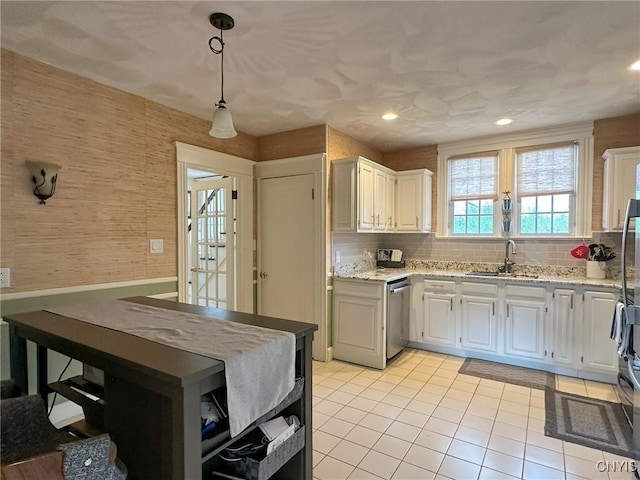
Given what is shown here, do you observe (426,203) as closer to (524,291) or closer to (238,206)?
(524,291)

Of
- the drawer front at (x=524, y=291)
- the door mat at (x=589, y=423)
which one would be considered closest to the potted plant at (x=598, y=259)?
the drawer front at (x=524, y=291)

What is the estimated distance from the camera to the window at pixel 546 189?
3.82 meters

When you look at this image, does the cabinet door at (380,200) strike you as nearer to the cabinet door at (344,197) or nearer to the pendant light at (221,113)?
the cabinet door at (344,197)

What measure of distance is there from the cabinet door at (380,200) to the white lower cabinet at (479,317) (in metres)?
1.13

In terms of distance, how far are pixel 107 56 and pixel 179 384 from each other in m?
2.25

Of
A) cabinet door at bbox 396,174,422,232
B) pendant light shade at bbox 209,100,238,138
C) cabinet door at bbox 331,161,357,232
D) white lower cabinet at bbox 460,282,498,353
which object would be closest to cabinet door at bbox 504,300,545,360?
white lower cabinet at bbox 460,282,498,353

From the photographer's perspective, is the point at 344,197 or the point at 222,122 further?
the point at 344,197

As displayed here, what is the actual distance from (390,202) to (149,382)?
369 cm

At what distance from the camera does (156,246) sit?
304cm

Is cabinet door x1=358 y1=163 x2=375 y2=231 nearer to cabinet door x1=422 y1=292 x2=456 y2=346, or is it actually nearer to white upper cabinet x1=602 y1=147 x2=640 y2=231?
cabinet door x1=422 y1=292 x2=456 y2=346

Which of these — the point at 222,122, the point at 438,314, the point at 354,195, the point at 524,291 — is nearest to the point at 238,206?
the point at 354,195

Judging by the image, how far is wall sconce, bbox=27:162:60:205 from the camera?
229cm

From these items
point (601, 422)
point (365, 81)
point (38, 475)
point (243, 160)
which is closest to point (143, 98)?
point (243, 160)

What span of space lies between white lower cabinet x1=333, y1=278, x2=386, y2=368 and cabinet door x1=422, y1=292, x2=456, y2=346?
29.8 inches
